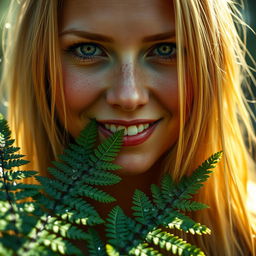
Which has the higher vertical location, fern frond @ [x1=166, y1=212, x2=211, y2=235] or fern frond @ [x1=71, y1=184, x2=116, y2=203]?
fern frond @ [x1=71, y1=184, x2=116, y2=203]

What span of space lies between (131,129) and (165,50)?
0.30 meters

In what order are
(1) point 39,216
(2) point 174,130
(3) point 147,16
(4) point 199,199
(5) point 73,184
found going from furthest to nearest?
(4) point 199,199, (2) point 174,130, (3) point 147,16, (5) point 73,184, (1) point 39,216

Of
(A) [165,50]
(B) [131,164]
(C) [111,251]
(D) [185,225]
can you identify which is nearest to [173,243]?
(D) [185,225]

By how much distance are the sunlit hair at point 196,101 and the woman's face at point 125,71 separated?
45 mm

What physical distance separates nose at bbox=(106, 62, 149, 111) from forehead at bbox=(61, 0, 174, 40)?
123 millimetres

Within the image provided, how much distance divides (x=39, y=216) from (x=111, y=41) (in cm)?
66

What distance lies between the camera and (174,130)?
1679 mm

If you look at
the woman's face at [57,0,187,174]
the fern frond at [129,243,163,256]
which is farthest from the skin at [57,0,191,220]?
the fern frond at [129,243,163,256]

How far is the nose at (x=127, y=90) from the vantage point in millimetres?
1480

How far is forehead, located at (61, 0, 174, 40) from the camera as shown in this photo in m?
1.46

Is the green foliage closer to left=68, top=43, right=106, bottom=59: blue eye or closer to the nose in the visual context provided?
the nose

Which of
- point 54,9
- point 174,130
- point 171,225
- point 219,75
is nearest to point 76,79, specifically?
point 54,9

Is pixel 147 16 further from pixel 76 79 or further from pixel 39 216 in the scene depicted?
pixel 39 216

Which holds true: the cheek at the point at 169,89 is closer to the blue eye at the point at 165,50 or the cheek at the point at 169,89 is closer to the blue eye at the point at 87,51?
the blue eye at the point at 165,50
